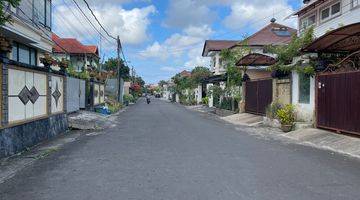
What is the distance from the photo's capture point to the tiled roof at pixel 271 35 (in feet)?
146

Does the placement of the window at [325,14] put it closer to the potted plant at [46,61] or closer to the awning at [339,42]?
the awning at [339,42]

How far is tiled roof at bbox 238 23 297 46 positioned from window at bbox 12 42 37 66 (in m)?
24.9

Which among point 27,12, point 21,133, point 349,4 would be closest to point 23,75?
point 21,133

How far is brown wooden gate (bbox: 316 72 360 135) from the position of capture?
45.2 ft

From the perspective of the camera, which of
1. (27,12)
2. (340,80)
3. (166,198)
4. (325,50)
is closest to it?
(166,198)

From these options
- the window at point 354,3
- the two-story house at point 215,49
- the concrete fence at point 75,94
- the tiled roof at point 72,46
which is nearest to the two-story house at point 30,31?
the concrete fence at point 75,94

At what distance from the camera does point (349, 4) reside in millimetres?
22656

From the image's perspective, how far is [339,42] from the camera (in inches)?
599

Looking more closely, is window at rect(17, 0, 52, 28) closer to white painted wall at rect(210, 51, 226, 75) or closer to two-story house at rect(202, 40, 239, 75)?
white painted wall at rect(210, 51, 226, 75)

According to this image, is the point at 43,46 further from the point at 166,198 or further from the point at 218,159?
the point at 166,198

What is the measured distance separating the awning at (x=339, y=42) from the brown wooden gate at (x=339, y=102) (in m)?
1.06

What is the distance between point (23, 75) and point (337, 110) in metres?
10.4

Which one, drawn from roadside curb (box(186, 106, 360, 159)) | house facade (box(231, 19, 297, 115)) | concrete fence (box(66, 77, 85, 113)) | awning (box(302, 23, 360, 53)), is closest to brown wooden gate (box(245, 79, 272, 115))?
house facade (box(231, 19, 297, 115))

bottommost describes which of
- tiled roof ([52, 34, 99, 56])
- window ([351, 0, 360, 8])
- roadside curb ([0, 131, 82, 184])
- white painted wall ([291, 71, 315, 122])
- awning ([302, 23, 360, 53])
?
roadside curb ([0, 131, 82, 184])
